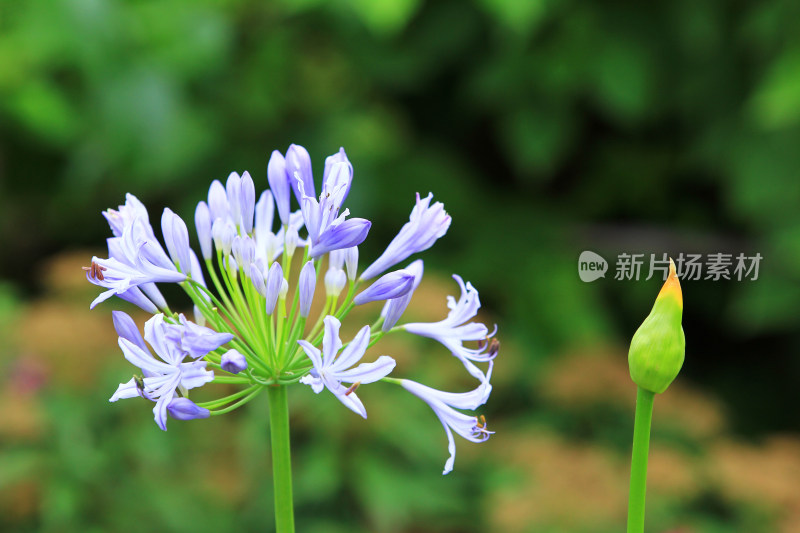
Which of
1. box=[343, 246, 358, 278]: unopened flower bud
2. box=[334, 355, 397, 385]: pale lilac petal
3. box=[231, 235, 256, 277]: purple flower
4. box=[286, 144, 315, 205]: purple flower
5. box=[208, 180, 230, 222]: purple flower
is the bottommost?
box=[334, 355, 397, 385]: pale lilac petal

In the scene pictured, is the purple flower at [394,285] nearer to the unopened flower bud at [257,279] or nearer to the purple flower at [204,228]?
the unopened flower bud at [257,279]

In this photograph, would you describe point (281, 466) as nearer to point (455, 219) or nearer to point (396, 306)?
point (396, 306)

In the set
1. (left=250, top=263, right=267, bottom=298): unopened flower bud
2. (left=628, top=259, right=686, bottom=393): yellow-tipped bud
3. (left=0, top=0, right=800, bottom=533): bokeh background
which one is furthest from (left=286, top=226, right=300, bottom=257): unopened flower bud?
(left=0, top=0, right=800, bottom=533): bokeh background

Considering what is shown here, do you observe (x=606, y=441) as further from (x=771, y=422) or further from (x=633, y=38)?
(x=633, y=38)

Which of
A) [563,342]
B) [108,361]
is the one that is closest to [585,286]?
[563,342]

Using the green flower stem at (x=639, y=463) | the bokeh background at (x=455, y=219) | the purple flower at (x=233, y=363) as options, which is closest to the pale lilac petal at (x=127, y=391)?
the purple flower at (x=233, y=363)

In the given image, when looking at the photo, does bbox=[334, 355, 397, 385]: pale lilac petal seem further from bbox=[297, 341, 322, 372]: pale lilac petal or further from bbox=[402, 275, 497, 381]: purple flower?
bbox=[402, 275, 497, 381]: purple flower
